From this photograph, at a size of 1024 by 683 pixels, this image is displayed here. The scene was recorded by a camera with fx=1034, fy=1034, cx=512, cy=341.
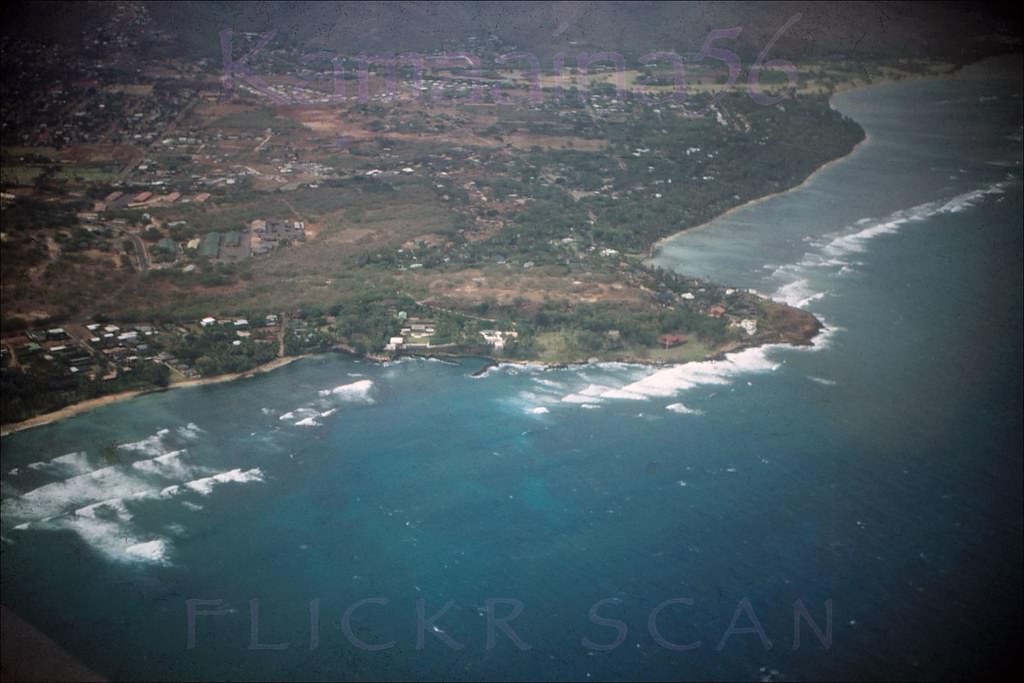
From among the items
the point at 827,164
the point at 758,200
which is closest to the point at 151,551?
the point at 758,200

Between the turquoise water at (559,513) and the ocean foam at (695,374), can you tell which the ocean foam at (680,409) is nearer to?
the turquoise water at (559,513)

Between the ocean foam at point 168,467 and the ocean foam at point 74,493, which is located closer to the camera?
the ocean foam at point 74,493

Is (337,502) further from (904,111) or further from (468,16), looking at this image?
(904,111)

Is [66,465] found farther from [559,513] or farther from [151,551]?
[559,513]

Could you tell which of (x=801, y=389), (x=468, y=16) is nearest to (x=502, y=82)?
(x=468, y=16)

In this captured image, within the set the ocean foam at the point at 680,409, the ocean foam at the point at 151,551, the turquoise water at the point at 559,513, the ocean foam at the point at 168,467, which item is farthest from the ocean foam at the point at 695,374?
the ocean foam at the point at 151,551

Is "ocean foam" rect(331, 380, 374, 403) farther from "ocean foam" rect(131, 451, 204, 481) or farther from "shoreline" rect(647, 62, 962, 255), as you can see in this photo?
"shoreline" rect(647, 62, 962, 255)

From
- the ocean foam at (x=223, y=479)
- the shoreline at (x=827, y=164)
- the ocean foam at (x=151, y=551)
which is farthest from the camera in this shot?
the shoreline at (x=827, y=164)
